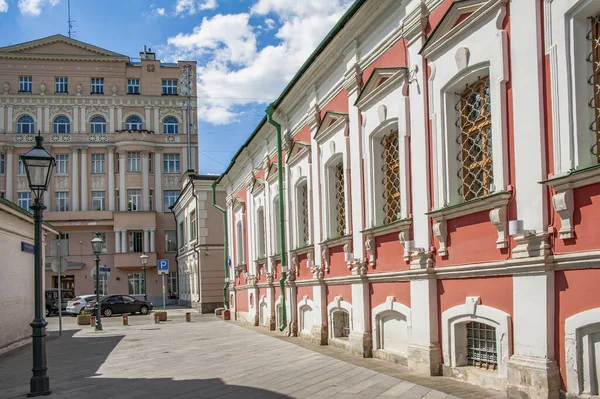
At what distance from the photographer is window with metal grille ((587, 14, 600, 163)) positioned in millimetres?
6578

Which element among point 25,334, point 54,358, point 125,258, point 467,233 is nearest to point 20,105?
point 125,258

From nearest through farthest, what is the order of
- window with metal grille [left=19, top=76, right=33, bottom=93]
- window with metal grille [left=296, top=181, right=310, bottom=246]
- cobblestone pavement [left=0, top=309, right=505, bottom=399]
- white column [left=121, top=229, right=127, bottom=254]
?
cobblestone pavement [left=0, top=309, right=505, bottom=399]
window with metal grille [left=296, top=181, right=310, bottom=246]
white column [left=121, top=229, right=127, bottom=254]
window with metal grille [left=19, top=76, right=33, bottom=93]

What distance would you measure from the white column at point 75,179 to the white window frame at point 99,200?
133cm

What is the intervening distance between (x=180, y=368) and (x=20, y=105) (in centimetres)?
4812

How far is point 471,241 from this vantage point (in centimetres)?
854

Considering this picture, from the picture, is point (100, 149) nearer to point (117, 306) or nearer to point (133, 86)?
point (133, 86)

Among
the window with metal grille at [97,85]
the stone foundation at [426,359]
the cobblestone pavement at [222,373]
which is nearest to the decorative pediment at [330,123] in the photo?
the cobblestone pavement at [222,373]

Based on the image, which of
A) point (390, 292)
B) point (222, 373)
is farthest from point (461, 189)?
point (222, 373)

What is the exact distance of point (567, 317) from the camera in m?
6.73

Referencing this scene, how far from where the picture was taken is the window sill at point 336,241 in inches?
515

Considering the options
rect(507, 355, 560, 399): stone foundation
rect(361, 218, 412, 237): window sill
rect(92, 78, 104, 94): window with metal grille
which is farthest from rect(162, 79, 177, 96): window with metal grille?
rect(507, 355, 560, 399): stone foundation

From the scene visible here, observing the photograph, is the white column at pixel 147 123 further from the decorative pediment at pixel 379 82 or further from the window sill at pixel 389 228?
the window sill at pixel 389 228

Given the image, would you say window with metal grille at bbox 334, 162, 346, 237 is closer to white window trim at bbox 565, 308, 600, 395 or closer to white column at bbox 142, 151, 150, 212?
white window trim at bbox 565, 308, 600, 395

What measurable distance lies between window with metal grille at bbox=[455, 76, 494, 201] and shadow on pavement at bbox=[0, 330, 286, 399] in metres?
3.82
